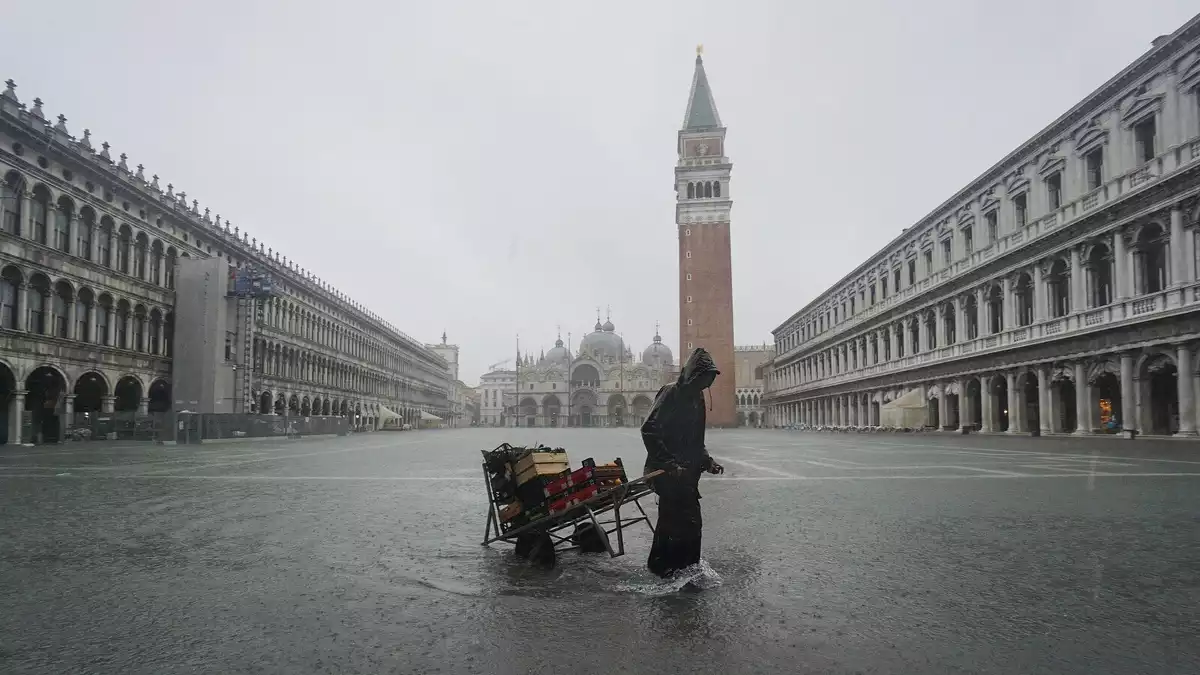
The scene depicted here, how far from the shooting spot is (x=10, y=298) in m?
29.4

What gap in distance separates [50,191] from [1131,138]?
137ft

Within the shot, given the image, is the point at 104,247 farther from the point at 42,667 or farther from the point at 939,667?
the point at 939,667

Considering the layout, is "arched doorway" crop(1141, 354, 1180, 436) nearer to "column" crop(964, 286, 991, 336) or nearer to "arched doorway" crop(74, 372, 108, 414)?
"column" crop(964, 286, 991, 336)

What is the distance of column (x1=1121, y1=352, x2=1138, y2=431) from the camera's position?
26328mm

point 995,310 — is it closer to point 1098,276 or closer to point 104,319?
point 1098,276

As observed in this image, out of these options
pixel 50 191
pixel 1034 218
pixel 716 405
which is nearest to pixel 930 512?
pixel 1034 218

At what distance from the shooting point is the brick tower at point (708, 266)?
76.4 metres

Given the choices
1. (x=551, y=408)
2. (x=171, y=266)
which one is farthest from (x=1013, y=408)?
(x=551, y=408)

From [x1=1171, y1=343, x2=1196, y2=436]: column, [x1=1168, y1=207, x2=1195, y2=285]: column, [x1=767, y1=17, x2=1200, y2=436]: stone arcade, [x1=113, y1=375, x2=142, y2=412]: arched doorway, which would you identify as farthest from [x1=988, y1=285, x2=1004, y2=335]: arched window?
[x1=113, y1=375, x2=142, y2=412]: arched doorway

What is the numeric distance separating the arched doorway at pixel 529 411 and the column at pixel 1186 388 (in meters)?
105

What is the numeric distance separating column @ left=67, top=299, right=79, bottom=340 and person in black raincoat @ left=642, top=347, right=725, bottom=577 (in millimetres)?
35354

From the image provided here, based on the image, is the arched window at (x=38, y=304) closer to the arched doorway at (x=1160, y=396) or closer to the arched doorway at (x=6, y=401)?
the arched doorway at (x=6, y=401)

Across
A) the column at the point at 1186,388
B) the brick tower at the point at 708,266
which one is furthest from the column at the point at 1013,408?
the brick tower at the point at 708,266

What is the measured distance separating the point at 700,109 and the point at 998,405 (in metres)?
55.3
